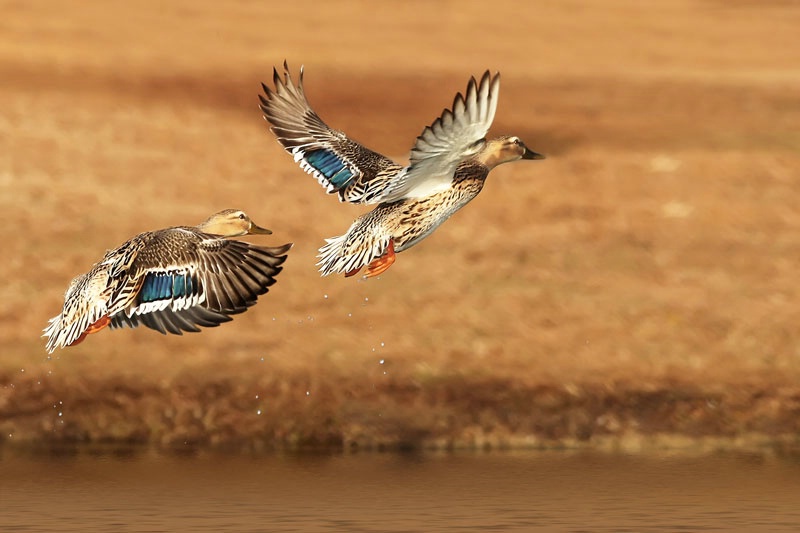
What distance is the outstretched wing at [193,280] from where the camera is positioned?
44.2 feet

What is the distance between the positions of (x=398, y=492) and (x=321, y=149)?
6088 millimetres

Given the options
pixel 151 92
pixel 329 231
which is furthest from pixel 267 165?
pixel 151 92

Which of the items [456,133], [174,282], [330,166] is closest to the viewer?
[456,133]

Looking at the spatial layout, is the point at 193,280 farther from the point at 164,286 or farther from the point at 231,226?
the point at 231,226

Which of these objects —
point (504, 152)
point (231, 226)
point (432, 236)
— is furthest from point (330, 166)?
point (432, 236)

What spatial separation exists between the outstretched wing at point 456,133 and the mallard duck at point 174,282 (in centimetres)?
131

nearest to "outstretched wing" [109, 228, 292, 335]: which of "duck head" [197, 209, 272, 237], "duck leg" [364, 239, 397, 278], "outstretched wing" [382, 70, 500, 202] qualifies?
"duck head" [197, 209, 272, 237]

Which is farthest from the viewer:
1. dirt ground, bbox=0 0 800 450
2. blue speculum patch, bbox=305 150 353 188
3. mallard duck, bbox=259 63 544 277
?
dirt ground, bbox=0 0 800 450

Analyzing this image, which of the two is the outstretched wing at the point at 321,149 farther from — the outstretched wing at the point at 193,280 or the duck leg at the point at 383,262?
the outstretched wing at the point at 193,280

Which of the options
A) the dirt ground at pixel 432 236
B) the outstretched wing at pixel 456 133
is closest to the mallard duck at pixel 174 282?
the outstretched wing at pixel 456 133

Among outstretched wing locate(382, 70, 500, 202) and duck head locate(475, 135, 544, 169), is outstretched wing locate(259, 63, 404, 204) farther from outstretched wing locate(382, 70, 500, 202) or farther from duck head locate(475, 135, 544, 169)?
outstretched wing locate(382, 70, 500, 202)

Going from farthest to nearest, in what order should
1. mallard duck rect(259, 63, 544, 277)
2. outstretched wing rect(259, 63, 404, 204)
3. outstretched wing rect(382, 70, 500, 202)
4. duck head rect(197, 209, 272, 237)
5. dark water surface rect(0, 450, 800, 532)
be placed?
dark water surface rect(0, 450, 800, 532) < outstretched wing rect(259, 63, 404, 204) < duck head rect(197, 209, 272, 237) < mallard duck rect(259, 63, 544, 277) < outstretched wing rect(382, 70, 500, 202)

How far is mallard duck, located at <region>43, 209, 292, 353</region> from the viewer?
13547mm

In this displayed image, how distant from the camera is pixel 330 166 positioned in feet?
52.4
